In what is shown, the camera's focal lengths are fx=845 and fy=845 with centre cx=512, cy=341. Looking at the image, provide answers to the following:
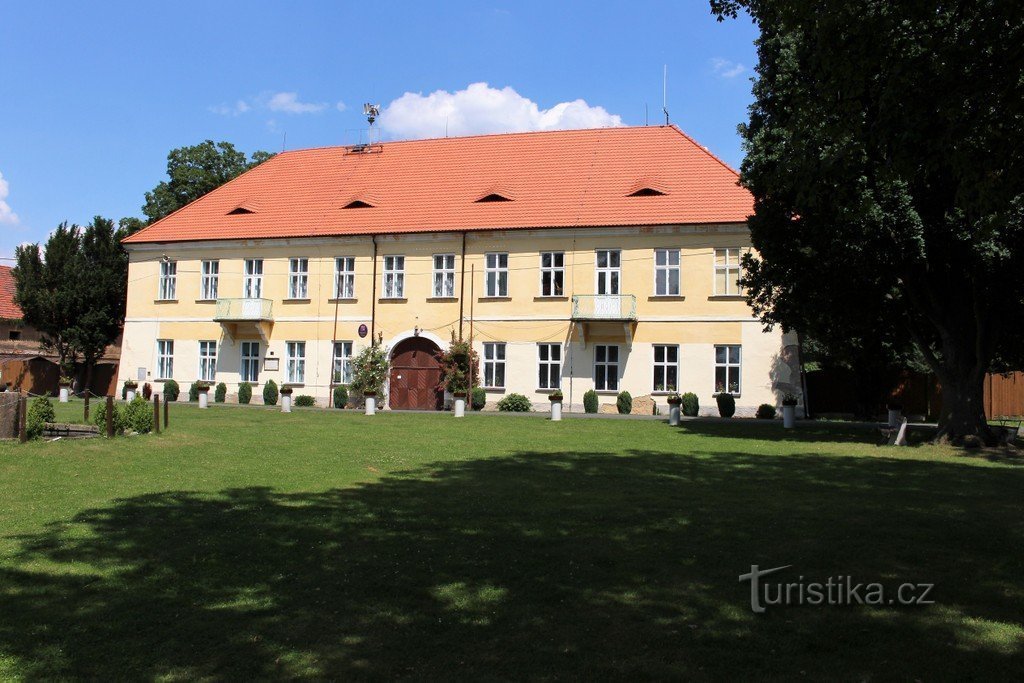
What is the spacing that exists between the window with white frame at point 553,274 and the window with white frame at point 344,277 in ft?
27.3

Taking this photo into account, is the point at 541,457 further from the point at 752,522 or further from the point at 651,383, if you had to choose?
the point at 651,383

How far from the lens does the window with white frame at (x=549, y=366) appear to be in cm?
3344

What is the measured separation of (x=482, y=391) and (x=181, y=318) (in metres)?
→ 14.9

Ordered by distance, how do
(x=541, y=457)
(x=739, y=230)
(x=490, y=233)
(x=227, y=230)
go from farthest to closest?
(x=227, y=230)
(x=490, y=233)
(x=739, y=230)
(x=541, y=457)

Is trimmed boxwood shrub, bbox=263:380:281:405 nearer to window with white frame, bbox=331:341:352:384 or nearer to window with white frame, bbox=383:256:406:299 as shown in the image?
window with white frame, bbox=331:341:352:384

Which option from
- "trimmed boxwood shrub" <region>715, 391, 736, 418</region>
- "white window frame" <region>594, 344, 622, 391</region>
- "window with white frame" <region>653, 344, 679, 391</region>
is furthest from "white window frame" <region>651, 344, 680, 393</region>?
"trimmed boxwood shrub" <region>715, 391, 736, 418</region>

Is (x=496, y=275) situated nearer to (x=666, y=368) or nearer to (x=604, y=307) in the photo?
(x=604, y=307)

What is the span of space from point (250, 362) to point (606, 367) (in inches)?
620

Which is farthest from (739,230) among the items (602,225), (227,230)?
(227,230)

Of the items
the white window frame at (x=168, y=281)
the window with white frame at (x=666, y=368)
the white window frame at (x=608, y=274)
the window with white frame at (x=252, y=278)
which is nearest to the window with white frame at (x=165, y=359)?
the white window frame at (x=168, y=281)

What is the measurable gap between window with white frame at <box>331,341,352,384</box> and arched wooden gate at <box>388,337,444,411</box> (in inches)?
81.4

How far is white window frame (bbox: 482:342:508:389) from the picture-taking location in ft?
112

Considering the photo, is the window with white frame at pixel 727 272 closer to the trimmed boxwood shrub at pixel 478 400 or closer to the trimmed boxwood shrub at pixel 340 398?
the trimmed boxwood shrub at pixel 478 400

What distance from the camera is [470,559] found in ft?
23.2
